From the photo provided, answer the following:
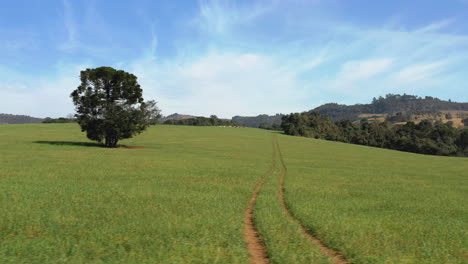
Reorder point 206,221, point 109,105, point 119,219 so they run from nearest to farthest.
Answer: point 119,219, point 206,221, point 109,105

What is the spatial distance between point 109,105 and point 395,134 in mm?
130980

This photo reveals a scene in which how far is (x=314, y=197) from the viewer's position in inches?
742

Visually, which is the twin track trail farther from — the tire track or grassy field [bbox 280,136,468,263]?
grassy field [bbox 280,136,468,263]

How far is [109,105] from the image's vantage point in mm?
50594

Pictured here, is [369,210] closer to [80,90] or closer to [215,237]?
[215,237]

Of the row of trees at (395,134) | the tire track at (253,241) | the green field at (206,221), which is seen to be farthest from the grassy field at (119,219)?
the row of trees at (395,134)

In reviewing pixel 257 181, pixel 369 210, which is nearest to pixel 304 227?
pixel 369 210

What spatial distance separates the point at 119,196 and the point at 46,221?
16.2ft

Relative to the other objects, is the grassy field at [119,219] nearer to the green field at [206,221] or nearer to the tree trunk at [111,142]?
the green field at [206,221]

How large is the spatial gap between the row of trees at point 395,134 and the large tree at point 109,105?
9594cm

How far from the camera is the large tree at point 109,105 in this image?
→ 5009 cm

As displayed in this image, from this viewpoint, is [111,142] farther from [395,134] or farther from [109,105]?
[395,134]

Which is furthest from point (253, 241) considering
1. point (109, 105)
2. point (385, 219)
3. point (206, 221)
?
point (109, 105)

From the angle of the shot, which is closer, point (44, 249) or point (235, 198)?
point (44, 249)
